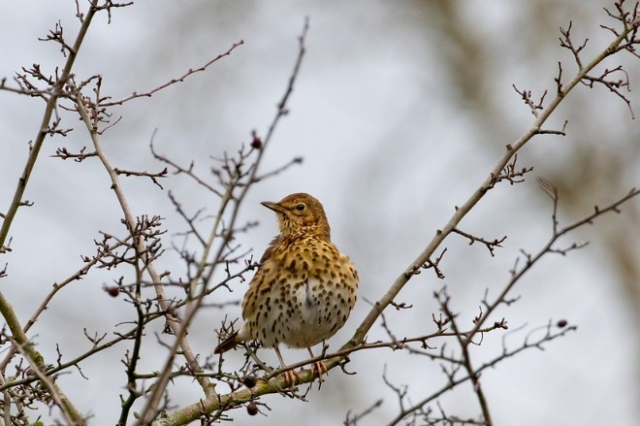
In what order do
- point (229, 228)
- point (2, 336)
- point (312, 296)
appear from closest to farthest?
point (229, 228)
point (2, 336)
point (312, 296)

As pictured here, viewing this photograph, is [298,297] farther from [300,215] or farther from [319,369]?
[300,215]

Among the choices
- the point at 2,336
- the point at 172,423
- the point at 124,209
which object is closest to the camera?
the point at 2,336

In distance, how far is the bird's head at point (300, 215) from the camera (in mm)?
7504

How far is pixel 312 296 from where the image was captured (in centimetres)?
679

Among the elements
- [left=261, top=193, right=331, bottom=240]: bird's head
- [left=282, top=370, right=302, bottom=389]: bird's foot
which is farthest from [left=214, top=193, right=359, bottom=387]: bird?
[left=282, top=370, right=302, bottom=389]: bird's foot

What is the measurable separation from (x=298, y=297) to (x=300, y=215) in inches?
36.1

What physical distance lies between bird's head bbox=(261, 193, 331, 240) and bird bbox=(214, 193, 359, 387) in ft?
1.03

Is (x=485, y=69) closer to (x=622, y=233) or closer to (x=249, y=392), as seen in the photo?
(x=622, y=233)

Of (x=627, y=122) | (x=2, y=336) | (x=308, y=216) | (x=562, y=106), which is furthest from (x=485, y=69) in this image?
(x=2, y=336)

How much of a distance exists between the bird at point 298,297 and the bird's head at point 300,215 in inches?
12.4

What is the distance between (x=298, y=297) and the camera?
22.3 feet

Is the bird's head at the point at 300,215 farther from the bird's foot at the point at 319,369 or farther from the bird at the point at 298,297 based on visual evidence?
the bird's foot at the point at 319,369

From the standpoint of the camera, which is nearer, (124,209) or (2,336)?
(2,336)

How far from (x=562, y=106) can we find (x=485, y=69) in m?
2.06
